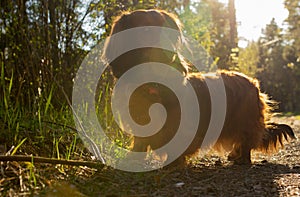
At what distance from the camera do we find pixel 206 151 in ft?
12.4

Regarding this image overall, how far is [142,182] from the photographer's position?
263 centimetres

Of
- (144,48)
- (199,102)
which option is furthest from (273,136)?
(144,48)

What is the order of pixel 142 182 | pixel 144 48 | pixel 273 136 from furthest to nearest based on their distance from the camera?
pixel 273 136 < pixel 144 48 < pixel 142 182

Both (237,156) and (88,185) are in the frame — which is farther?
(237,156)

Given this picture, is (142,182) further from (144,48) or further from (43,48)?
(43,48)

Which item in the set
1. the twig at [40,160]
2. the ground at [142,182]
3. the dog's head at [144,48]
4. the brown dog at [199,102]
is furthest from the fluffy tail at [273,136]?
the twig at [40,160]

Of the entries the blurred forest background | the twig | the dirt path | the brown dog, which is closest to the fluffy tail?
the brown dog

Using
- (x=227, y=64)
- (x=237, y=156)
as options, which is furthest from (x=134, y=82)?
(x=227, y=64)

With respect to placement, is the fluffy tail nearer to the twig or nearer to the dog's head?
the dog's head

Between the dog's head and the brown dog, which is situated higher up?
the dog's head

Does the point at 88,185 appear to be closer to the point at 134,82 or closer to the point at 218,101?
the point at 134,82

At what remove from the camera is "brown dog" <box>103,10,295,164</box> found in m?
2.95

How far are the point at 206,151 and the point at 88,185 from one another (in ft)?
5.11

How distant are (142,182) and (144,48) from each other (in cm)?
85
